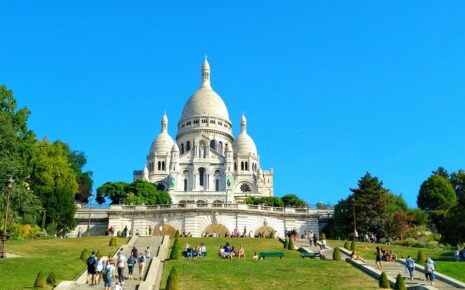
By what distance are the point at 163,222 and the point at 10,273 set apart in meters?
31.5

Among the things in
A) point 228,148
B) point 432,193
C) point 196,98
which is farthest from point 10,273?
point 196,98

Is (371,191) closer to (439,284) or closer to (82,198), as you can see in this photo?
(439,284)

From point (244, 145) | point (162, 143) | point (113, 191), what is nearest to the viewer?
point (113, 191)

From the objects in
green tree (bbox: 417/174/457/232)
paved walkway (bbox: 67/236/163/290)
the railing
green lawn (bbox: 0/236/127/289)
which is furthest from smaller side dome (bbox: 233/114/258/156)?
green lawn (bbox: 0/236/127/289)

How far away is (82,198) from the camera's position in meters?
83.0

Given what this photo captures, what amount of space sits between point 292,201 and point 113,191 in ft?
85.6

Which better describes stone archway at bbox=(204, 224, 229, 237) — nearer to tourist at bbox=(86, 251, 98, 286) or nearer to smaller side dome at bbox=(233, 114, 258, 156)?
tourist at bbox=(86, 251, 98, 286)

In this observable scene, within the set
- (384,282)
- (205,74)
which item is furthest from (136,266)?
(205,74)

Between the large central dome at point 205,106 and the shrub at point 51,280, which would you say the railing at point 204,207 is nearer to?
the shrub at point 51,280

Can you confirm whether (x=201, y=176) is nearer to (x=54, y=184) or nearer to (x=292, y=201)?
(x=292, y=201)

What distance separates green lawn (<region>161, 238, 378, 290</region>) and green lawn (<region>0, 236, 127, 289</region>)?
181 inches

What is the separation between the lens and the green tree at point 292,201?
8797cm

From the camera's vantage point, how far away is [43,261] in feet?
94.6

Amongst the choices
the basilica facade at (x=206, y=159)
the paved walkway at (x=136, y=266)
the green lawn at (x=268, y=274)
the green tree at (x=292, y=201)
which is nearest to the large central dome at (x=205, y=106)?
the basilica facade at (x=206, y=159)
